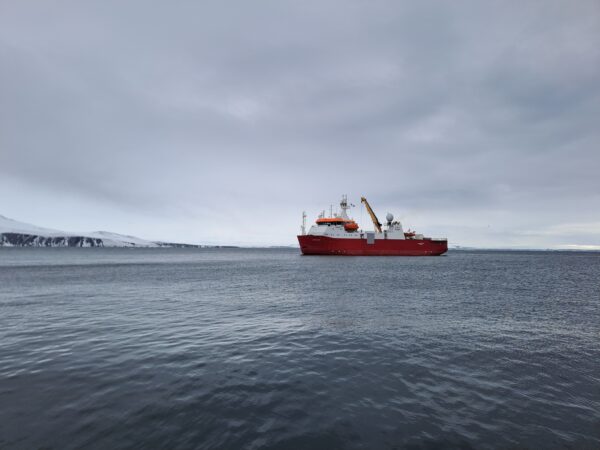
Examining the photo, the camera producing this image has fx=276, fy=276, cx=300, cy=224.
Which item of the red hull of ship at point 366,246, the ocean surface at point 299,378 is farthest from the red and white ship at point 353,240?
the ocean surface at point 299,378

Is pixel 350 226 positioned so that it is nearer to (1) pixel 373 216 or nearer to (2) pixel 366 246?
(2) pixel 366 246

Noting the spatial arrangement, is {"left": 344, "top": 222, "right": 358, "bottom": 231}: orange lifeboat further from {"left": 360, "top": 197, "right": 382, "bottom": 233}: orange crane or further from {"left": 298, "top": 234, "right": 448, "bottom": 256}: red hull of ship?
{"left": 360, "top": 197, "right": 382, "bottom": 233}: orange crane

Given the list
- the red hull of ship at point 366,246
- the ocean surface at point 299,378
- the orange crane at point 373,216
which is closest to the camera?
the ocean surface at point 299,378

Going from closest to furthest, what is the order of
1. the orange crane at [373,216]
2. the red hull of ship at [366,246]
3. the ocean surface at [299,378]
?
the ocean surface at [299,378] → the red hull of ship at [366,246] → the orange crane at [373,216]

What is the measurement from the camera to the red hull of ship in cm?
7431

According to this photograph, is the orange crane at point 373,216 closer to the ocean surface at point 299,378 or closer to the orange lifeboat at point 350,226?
the orange lifeboat at point 350,226

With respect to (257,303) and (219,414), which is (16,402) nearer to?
(219,414)

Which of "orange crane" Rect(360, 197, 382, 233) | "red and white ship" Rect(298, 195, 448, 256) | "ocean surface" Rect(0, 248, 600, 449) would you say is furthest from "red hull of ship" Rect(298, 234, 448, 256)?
"ocean surface" Rect(0, 248, 600, 449)

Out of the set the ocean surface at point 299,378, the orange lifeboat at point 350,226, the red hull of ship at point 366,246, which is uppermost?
the orange lifeboat at point 350,226

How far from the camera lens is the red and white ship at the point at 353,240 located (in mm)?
74562

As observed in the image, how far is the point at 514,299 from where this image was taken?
21578mm

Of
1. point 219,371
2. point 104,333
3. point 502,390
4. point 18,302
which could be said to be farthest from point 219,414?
point 18,302

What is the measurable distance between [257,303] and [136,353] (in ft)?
32.8

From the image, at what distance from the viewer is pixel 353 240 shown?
7512 cm
